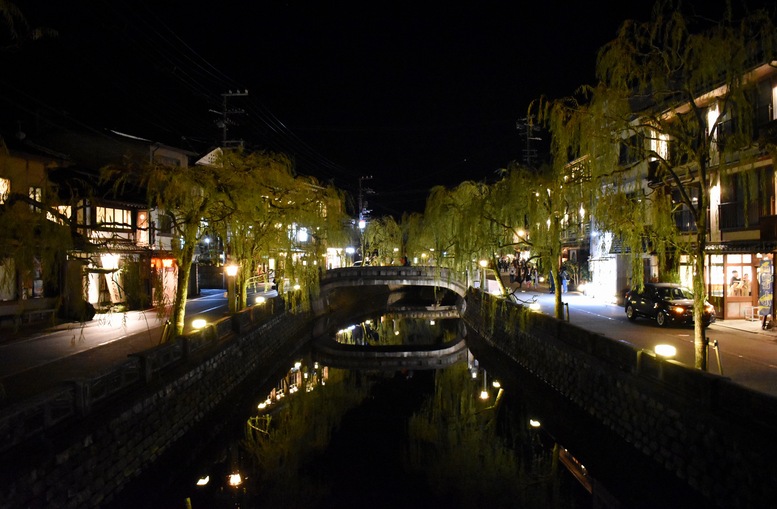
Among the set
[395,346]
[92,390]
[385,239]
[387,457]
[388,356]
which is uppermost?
[385,239]

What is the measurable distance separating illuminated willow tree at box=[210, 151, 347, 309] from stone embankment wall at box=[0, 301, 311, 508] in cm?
295

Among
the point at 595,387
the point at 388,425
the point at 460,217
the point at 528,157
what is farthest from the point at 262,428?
the point at 528,157

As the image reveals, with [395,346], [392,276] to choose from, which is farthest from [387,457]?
[392,276]

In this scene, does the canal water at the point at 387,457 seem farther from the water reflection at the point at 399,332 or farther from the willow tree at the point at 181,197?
the water reflection at the point at 399,332

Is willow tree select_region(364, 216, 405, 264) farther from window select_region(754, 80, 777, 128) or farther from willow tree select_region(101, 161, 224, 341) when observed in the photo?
willow tree select_region(101, 161, 224, 341)

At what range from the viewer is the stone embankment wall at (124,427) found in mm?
8383

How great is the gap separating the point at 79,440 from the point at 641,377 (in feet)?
40.0

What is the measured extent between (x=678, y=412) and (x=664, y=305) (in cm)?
1146

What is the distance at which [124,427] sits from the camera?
436 inches

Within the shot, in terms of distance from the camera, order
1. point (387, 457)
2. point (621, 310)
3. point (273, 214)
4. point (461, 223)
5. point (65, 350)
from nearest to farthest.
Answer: point (387, 457) < point (65, 350) < point (273, 214) < point (461, 223) < point (621, 310)

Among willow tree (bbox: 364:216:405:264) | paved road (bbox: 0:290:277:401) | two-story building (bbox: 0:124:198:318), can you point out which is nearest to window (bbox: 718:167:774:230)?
two-story building (bbox: 0:124:198:318)

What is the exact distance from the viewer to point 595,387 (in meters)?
15.0

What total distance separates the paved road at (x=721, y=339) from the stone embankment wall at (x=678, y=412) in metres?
2.01

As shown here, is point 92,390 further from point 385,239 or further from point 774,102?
point 385,239
